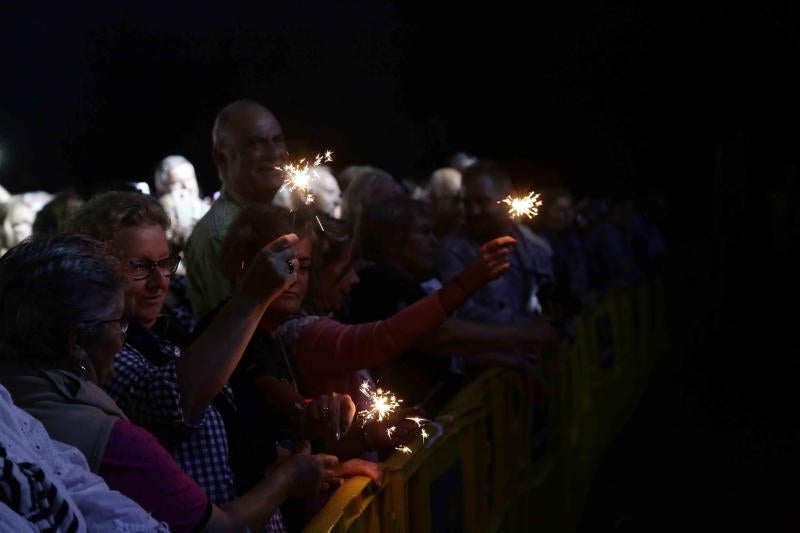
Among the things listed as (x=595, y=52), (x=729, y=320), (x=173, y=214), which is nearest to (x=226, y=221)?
(x=173, y=214)

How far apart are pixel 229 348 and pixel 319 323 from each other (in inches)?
42.0

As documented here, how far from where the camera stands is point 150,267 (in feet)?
11.8

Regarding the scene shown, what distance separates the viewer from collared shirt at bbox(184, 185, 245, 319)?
16.5 feet

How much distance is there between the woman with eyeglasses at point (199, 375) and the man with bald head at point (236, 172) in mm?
1633

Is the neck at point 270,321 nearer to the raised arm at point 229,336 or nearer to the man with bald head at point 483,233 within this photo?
the raised arm at point 229,336

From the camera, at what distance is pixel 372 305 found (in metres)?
5.33

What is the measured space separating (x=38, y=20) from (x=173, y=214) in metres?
2.31

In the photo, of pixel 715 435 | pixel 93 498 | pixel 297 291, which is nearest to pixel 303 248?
pixel 297 291

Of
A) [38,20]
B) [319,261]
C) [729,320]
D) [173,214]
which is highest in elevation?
[38,20]

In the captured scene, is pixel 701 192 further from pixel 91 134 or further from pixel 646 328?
pixel 91 134

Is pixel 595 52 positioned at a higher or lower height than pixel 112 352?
higher

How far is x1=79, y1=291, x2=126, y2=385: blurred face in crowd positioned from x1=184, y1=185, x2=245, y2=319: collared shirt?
2209 mm

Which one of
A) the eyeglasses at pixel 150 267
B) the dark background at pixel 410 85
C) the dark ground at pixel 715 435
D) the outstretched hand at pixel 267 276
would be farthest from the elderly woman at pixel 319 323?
the dark ground at pixel 715 435

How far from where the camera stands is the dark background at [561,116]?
8250mm
